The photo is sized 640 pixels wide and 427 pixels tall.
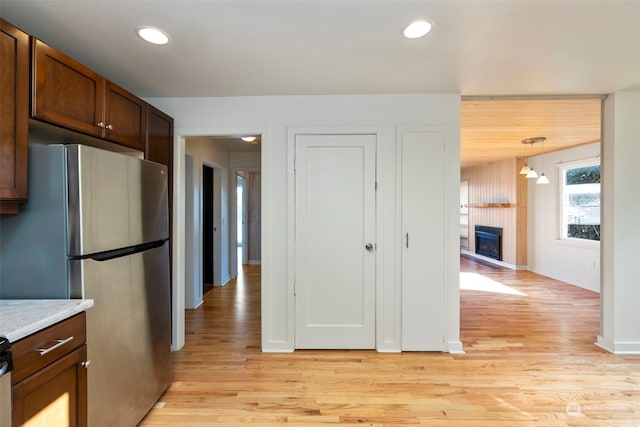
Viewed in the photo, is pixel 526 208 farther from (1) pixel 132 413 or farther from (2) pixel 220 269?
(1) pixel 132 413

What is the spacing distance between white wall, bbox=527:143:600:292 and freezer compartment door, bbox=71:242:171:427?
603cm

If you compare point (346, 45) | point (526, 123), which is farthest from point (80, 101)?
point (526, 123)

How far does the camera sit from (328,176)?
8.80 ft

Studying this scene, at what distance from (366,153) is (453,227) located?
1027 mm

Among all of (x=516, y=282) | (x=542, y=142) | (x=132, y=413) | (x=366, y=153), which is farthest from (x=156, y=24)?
(x=516, y=282)

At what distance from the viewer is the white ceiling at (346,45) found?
151cm

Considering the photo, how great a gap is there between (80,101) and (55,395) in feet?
4.89

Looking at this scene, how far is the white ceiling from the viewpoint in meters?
1.51

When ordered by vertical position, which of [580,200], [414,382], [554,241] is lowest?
[414,382]

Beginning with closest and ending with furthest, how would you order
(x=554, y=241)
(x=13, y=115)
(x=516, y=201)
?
(x=13, y=115) → (x=554, y=241) → (x=516, y=201)

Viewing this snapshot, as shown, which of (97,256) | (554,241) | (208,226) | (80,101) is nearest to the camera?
(97,256)

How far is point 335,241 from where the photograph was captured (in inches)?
106

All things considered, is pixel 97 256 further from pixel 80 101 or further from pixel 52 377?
pixel 80 101

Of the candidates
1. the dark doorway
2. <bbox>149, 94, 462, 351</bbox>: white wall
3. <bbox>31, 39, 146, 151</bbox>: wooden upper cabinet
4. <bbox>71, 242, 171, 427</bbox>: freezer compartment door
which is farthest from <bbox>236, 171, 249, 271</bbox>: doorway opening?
<bbox>71, 242, 171, 427</bbox>: freezer compartment door
